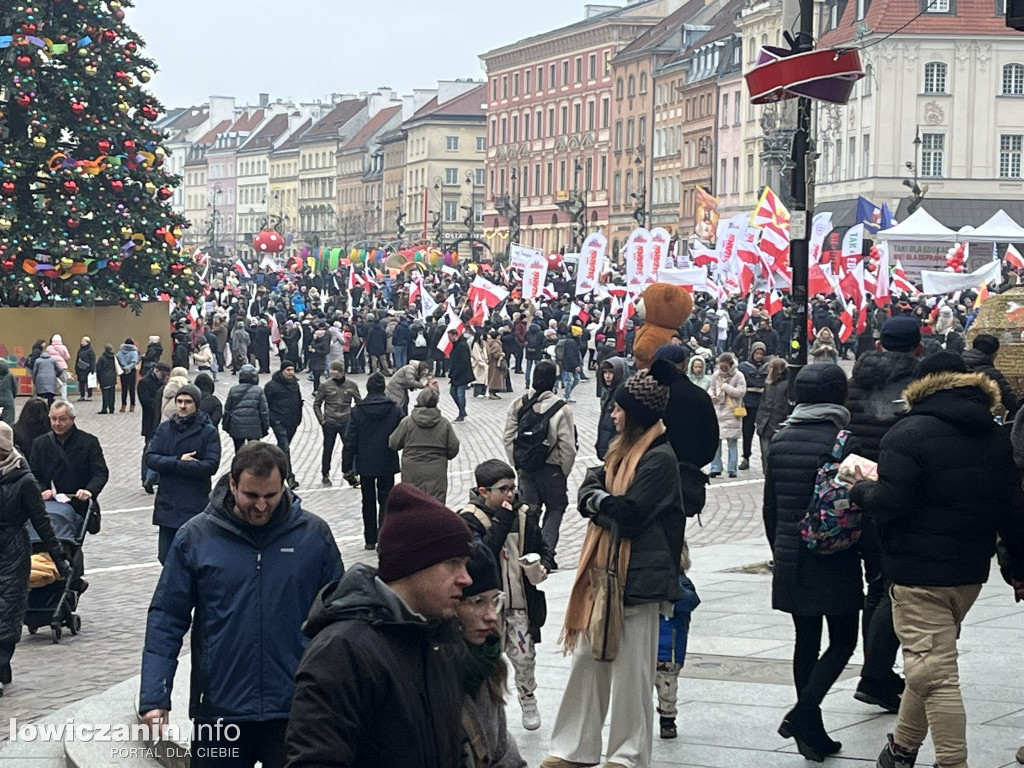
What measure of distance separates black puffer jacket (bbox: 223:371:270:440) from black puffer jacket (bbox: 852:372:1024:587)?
10.9 meters

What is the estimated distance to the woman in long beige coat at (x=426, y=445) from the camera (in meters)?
13.8

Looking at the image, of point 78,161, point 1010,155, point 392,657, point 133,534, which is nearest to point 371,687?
point 392,657

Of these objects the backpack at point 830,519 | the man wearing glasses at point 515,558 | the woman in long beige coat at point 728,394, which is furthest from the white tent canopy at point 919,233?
the backpack at point 830,519

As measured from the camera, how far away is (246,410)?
16844 millimetres

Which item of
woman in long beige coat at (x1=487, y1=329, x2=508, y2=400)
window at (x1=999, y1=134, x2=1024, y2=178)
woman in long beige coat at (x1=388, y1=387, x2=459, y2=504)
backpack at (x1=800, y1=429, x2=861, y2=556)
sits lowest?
woman in long beige coat at (x1=487, y1=329, x2=508, y2=400)

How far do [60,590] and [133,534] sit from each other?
527 centimetres

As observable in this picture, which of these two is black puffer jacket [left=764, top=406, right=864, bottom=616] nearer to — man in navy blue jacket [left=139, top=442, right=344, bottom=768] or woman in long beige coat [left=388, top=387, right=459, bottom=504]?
man in navy blue jacket [left=139, top=442, right=344, bottom=768]

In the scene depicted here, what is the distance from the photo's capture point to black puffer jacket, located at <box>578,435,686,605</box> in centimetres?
698

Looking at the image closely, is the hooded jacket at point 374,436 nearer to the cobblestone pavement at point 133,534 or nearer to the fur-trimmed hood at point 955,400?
the cobblestone pavement at point 133,534

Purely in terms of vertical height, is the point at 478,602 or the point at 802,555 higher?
the point at 478,602

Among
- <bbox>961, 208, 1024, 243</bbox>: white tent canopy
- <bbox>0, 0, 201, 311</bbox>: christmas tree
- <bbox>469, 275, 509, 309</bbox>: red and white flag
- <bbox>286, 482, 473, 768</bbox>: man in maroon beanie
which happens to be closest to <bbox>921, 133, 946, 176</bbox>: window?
<bbox>961, 208, 1024, 243</bbox>: white tent canopy

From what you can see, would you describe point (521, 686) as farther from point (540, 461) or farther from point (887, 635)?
point (540, 461)

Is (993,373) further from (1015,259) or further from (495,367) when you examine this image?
(1015,259)

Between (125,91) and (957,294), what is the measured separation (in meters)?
18.7
